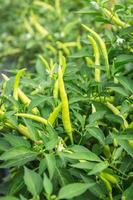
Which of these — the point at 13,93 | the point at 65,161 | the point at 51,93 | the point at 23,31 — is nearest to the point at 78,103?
the point at 51,93

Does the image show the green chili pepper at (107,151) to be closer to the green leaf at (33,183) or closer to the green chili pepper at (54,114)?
the green chili pepper at (54,114)

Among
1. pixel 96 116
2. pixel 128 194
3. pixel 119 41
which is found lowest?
pixel 128 194

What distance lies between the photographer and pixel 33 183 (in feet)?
3.71

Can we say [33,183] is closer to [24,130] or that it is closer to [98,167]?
[98,167]

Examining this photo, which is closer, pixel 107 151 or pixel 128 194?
pixel 128 194

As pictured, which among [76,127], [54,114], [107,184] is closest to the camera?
[107,184]

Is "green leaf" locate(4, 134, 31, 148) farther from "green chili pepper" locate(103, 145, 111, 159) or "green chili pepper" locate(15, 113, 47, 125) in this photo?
"green chili pepper" locate(103, 145, 111, 159)

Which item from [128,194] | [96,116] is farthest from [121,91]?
[128,194]

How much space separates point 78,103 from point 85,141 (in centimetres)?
17

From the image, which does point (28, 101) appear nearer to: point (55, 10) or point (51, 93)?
point (51, 93)

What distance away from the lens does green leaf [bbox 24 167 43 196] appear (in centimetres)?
112

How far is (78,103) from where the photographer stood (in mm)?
1512

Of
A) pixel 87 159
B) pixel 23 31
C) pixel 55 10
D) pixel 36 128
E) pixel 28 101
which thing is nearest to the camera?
pixel 87 159

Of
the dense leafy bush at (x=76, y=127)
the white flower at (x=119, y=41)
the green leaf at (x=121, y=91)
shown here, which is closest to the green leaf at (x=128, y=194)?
the dense leafy bush at (x=76, y=127)
